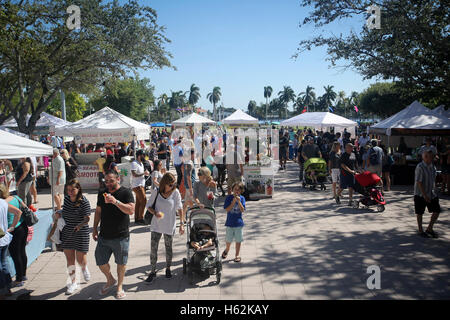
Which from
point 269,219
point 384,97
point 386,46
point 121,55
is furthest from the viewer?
point 384,97

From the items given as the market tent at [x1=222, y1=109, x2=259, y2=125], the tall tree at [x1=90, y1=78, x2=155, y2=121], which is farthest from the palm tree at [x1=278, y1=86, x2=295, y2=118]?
the market tent at [x1=222, y1=109, x2=259, y2=125]

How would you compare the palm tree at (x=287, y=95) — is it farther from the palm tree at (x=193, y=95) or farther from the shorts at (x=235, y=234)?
the shorts at (x=235, y=234)

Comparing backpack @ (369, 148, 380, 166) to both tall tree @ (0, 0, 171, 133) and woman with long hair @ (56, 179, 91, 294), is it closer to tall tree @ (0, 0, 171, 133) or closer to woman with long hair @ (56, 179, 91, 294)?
woman with long hair @ (56, 179, 91, 294)

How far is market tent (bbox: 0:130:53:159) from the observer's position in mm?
5234

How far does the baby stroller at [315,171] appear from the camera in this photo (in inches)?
470

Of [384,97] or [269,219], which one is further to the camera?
[384,97]

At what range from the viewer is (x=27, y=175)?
8.93 meters

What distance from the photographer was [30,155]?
5746 millimetres

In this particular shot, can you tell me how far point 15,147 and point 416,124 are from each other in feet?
43.2

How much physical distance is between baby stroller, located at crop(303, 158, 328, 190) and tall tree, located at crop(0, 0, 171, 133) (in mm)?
10263

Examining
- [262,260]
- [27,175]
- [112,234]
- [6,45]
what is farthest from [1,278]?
[6,45]

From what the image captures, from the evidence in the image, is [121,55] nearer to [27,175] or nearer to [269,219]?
[27,175]

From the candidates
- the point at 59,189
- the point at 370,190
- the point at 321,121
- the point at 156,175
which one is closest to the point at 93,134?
the point at 59,189

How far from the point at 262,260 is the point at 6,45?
13.0m
